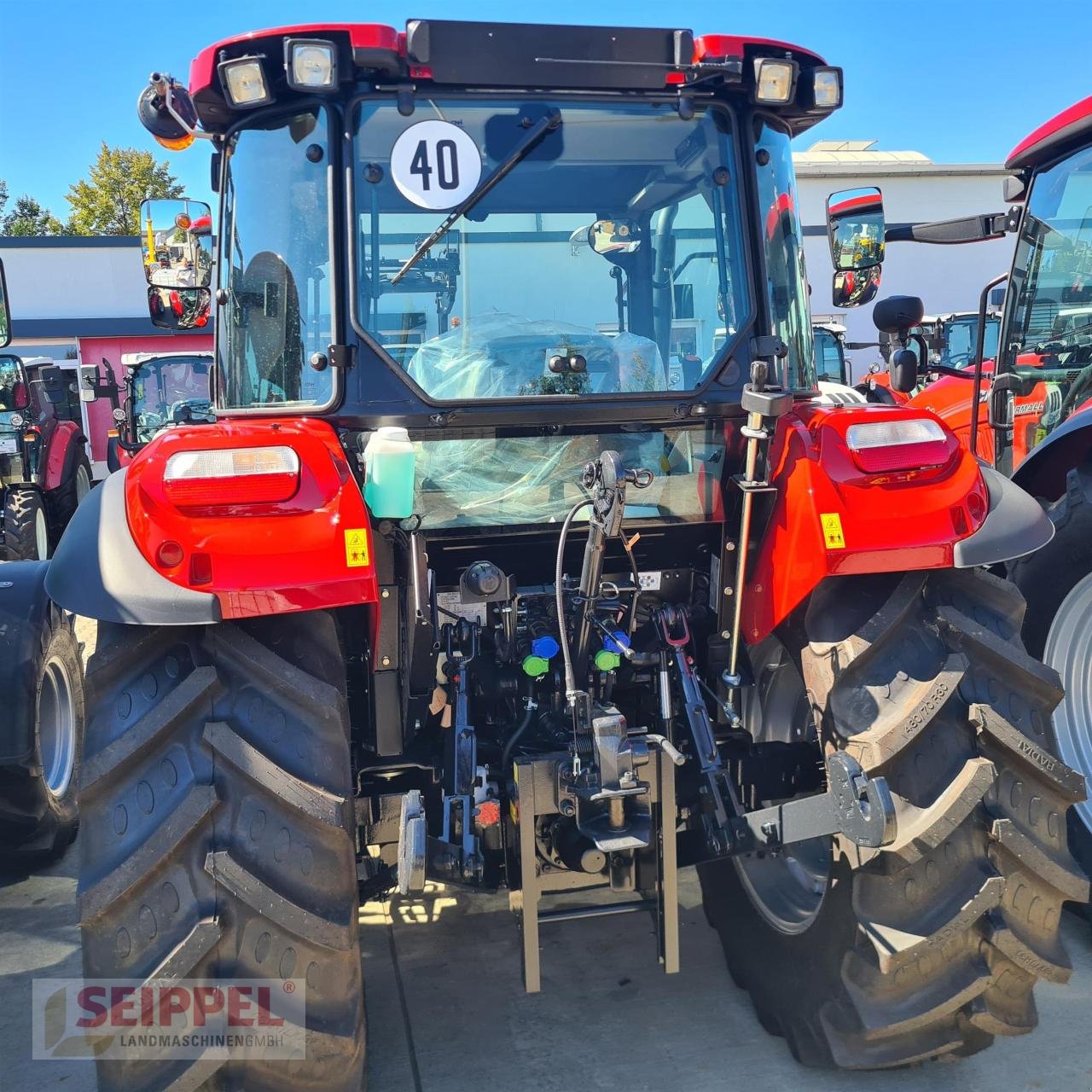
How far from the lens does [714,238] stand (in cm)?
290

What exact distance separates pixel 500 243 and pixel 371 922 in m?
2.17

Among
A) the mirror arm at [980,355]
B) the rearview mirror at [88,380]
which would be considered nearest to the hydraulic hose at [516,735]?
the mirror arm at [980,355]

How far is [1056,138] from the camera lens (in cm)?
398

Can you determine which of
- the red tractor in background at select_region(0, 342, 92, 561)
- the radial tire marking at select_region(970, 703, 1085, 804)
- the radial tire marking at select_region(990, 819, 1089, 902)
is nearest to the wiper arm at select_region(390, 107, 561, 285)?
the radial tire marking at select_region(970, 703, 1085, 804)

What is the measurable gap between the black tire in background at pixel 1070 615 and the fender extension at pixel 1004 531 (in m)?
0.65

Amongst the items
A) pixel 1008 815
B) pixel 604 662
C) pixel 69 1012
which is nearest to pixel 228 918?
pixel 604 662

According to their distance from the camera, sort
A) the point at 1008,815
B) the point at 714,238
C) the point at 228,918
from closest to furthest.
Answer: the point at 228,918 → the point at 1008,815 → the point at 714,238

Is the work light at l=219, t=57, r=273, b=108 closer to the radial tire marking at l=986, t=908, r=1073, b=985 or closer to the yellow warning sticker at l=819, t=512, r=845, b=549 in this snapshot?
the yellow warning sticker at l=819, t=512, r=845, b=549

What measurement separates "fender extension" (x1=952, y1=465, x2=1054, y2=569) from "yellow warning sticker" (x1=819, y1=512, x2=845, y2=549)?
29 centimetres

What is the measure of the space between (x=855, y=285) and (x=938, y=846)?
179cm

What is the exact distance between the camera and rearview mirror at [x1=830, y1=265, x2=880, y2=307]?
10.7ft

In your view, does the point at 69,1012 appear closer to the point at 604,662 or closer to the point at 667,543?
the point at 604,662

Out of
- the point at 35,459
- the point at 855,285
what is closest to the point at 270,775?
the point at 855,285

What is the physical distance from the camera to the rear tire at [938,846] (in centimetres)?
226
